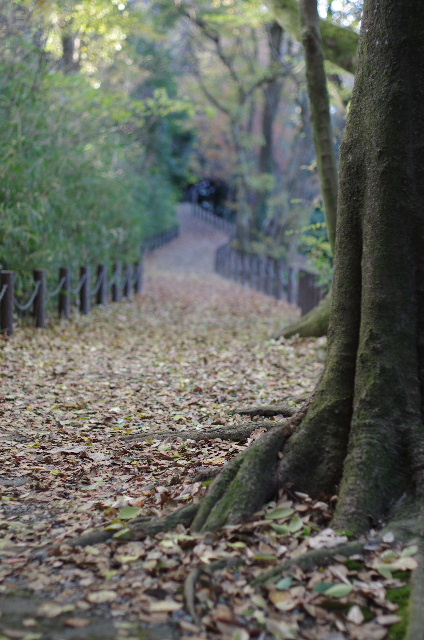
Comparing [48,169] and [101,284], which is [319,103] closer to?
[48,169]

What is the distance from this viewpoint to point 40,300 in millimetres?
9922

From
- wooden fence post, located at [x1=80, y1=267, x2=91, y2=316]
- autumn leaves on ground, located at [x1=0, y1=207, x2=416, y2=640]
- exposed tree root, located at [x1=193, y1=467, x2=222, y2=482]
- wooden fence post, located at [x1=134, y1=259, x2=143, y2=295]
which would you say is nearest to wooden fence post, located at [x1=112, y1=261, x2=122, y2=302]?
wooden fence post, located at [x1=134, y1=259, x2=143, y2=295]

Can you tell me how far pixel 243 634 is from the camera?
2.38 meters

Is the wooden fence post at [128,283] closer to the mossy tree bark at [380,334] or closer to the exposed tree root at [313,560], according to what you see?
the mossy tree bark at [380,334]

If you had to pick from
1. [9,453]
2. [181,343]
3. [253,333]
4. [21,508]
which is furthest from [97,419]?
[253,333]

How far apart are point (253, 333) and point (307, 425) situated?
7628 millimetres

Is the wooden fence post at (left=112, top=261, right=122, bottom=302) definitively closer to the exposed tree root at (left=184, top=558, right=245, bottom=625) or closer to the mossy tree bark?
the mossy tree bark

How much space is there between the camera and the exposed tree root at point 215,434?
14.9 ft

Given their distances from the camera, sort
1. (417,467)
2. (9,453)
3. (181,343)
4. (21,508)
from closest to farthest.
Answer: (417,467), (21,508), (9,453), (181,343)

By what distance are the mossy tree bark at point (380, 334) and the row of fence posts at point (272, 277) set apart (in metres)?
8.23

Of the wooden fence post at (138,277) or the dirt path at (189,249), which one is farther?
the dirt path at (189,249)

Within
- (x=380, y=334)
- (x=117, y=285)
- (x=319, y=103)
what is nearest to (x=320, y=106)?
(x=319, y=103)

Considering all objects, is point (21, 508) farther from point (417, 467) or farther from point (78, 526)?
point (417, 467)

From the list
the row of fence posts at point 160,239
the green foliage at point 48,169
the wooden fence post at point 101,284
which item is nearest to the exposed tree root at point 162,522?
the green foliage at point 48,169
